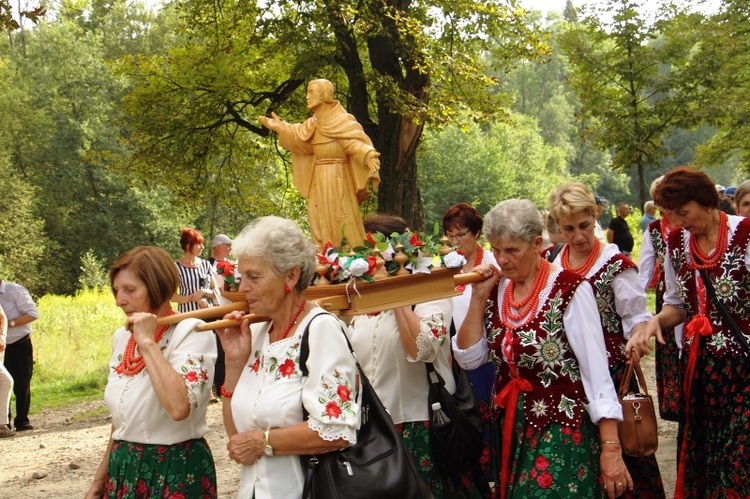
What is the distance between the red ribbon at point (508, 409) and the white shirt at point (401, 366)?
524 mm

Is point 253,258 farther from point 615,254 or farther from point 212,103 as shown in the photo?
point 212,103

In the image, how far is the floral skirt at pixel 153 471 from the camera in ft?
11.8

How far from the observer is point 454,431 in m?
4.32

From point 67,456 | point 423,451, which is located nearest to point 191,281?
point 67,456

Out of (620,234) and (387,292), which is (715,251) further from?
(620,234)

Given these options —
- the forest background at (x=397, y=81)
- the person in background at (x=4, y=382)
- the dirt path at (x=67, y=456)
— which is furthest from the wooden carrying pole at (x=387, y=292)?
the person in background at (x=4, y=382)

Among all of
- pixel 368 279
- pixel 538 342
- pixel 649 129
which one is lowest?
pixel 538 342

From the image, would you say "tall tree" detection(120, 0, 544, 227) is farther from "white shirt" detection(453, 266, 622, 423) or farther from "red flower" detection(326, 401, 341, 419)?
"red flower" detection(326, 401, 341, 419)

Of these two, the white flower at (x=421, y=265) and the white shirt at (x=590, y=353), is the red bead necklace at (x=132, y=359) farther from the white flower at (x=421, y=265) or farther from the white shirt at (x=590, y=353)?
the white shirt at (x=590, y=353)

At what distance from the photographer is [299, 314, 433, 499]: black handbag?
307 centimetres

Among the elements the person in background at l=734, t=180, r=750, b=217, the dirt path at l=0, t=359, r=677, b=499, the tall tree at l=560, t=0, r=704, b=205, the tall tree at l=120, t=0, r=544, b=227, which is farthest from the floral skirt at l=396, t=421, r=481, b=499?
the tall tree at l=560, t=0, r=704, b=205

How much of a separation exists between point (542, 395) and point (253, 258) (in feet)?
4.69

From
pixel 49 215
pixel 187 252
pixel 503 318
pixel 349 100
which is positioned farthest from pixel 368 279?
pixel 49 215

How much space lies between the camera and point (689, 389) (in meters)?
4.59
